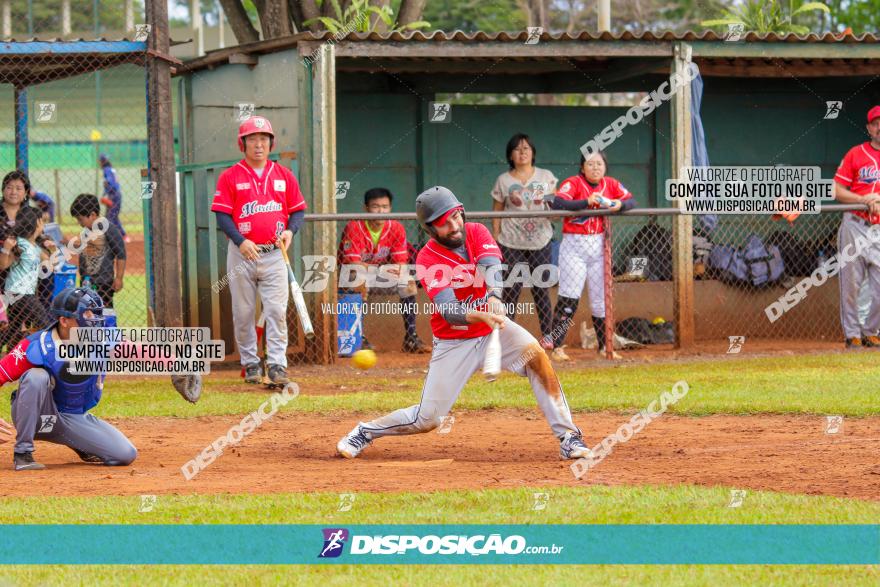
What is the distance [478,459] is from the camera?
806cm

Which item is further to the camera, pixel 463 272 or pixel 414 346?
pixel 414 346

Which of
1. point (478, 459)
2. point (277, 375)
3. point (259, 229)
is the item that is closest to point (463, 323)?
point (478, 459)

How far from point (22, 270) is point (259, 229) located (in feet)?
10.0

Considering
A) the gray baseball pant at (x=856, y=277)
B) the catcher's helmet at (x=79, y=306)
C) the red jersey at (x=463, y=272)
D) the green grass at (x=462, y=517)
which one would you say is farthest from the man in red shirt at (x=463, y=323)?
the gray baseball pant at (x=856, y=277)

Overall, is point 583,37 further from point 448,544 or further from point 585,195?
point 448,544

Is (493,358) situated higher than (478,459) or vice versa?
(493,358)

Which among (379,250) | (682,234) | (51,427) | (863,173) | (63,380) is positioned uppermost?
(863,173)

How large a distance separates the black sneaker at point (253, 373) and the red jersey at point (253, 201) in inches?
46.4

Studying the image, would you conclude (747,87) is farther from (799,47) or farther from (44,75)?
(44,75)

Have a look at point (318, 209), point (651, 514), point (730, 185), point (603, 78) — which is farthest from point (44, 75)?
point (651, 514)

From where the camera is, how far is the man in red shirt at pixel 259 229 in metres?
11.2

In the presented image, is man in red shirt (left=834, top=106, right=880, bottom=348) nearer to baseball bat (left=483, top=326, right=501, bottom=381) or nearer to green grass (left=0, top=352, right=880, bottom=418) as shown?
green grass (left=0, top=352, right=880, bottom=418)

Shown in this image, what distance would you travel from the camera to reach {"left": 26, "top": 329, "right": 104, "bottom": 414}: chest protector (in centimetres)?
764

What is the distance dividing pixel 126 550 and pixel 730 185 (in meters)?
9.84
